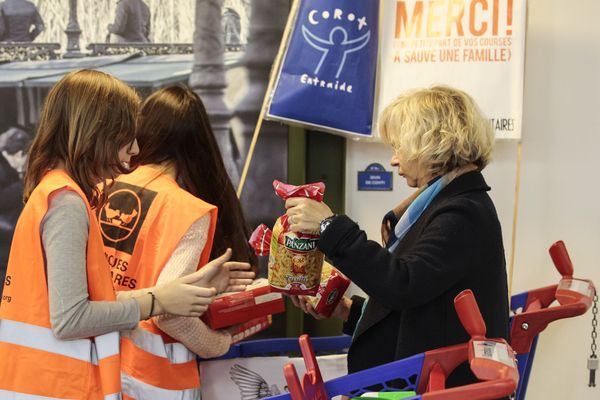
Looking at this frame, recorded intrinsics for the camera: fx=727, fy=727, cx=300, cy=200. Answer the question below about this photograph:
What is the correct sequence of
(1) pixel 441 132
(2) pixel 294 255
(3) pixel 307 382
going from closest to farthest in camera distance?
(3) pixel 307 382 → (1) pixel 441 132 → (2) pixel 294 255

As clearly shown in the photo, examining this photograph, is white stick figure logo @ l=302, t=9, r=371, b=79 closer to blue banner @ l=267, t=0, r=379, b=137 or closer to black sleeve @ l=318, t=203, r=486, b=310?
blue banner @ l=267, t=0, r=379, b=137

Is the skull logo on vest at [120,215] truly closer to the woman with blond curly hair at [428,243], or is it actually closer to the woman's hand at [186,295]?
the woman's hand at [186,295]

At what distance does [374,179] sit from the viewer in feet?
9.31

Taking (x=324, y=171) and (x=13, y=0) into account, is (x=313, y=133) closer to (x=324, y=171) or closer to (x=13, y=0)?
(x=324, y=171)

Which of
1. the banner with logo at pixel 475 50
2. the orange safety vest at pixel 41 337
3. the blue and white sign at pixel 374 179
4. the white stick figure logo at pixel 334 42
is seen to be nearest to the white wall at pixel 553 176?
the blue and white sign at pixel 374 179

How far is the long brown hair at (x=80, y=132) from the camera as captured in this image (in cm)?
151

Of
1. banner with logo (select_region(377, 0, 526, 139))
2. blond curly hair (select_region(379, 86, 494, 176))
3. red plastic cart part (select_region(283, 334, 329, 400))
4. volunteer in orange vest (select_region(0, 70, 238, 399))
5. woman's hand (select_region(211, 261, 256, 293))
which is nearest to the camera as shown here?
red plastic cart part (select_region(283, 334, 329, 400))

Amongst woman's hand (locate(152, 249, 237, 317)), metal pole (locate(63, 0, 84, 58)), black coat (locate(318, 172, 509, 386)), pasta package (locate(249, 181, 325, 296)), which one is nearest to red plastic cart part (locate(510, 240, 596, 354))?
black coat (locate(318, 172, 509, 386))

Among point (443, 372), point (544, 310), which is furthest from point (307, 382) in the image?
point (544, 310)

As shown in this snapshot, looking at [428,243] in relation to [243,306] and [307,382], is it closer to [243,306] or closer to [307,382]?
[307,382]

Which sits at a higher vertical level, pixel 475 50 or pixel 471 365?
pixel 475 50

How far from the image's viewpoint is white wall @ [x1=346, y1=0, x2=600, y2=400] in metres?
2.75

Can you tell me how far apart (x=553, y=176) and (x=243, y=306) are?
4.84 ft

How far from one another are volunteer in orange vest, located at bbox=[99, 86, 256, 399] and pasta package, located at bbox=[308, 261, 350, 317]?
0.62 feet
